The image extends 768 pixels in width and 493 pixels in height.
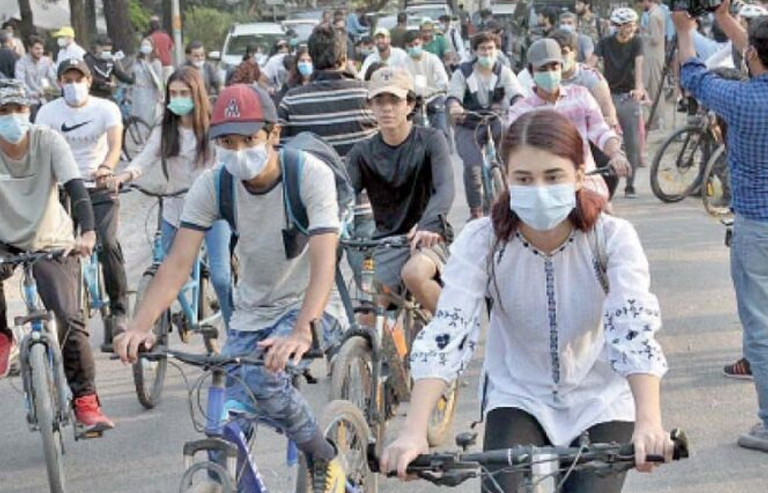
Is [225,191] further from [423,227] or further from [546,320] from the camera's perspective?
[546,320]

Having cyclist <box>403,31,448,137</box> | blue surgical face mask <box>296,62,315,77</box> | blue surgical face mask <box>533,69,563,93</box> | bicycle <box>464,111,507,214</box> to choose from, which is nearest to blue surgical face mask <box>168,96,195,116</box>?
blue surgical face mask <box>533,69,563,93</box>

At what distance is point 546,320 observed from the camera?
3928 mm

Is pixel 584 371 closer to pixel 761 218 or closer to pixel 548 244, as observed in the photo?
pixel 548 244

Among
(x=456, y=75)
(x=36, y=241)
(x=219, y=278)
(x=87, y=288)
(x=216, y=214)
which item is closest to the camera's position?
(x=216, y=214)

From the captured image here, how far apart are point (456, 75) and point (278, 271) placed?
743cm

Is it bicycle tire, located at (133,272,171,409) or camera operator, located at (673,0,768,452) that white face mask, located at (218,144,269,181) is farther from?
bicycle tire, located at (133,272,171,409)

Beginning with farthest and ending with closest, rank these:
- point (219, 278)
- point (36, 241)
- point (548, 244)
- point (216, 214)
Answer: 1. point (219, 278)
2. point (36, 241)
3. point (216, 214)
4. point (548, 244)

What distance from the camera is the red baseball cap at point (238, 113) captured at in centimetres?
500

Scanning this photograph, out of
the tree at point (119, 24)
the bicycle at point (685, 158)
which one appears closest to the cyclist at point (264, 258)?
the bicycle at point (685, 158)

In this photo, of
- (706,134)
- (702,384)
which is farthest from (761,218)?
(706,134)

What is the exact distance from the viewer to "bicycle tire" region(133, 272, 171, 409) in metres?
7.96

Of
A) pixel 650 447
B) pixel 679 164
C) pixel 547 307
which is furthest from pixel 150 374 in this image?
pixel 679 164

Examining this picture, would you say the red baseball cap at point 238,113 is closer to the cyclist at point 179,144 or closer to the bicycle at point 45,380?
the bicycle at point 45,380

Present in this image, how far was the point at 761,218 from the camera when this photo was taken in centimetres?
649
